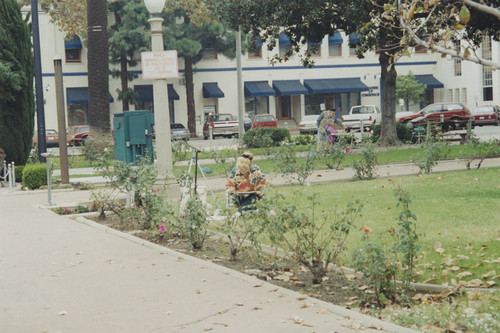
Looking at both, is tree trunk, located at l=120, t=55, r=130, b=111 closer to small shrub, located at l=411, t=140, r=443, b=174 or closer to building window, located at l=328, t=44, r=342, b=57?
building window, located at l=328, t=44, r=342, b=57

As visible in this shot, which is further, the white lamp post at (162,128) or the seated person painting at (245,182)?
the white lamp post at (162,128)

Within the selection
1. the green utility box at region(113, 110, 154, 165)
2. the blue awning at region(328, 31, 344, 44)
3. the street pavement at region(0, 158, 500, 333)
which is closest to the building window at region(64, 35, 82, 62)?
the blue awning at region(328, 31, 344, 44)

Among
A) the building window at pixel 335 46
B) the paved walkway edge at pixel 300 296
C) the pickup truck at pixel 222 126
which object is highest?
the building window at pixel 335 46

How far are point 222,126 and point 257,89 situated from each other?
320 inches

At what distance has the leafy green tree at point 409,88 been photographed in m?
57.3

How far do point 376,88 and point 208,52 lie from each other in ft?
45.7

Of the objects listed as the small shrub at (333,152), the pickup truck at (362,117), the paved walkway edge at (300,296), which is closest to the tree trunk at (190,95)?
the pickup truck at (362,117)

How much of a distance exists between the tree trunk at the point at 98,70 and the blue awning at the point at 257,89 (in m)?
26.8

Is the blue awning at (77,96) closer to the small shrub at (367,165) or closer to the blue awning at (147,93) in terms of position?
the blue awning at (147,93)

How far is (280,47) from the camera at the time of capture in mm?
58688

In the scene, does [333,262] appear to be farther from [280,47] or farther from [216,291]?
[280,47]

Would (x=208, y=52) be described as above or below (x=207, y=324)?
above

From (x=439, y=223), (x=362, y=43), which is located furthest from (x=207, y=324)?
(x=362, y=43)

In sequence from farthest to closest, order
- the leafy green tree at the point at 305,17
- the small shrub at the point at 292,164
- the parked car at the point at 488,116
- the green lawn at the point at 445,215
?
the parked car at the point at 488,116
the leafy green tree at the point at 305,17
the small shrub at the point at 292,164
the green lawn at the point at 445,215
